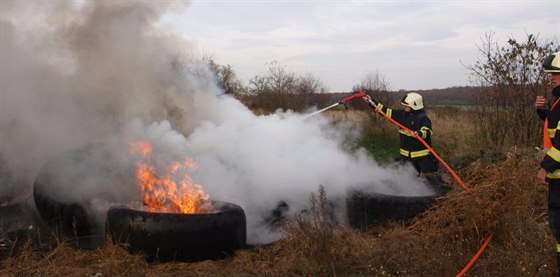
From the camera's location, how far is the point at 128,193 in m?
6.96

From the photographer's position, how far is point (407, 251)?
16.2 ft

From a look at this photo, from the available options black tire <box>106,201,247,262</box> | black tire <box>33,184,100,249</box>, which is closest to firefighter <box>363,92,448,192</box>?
black tire <box>106,201,247,262</box>

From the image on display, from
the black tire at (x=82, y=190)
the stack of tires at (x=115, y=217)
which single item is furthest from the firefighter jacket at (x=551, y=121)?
the black tire at (x=82, y=190)

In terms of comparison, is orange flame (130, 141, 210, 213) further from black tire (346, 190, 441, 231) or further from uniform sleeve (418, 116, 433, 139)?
uniform sleeve (418, 116, 433, 139)

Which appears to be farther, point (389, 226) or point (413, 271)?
point (389, 226)

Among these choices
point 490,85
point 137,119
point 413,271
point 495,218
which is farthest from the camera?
point 490,85

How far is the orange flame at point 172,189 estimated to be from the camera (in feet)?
20.1

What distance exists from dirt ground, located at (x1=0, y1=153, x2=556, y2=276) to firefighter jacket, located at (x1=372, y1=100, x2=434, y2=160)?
7.16ft

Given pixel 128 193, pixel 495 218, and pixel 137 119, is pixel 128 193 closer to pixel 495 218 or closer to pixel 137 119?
pixel 137 119

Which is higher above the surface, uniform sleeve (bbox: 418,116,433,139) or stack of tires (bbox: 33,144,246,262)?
uniform sleeve (bbox: 418,116,433,139)

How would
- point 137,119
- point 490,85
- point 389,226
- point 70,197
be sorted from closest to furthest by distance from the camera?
point 389,226
point 70,197
point 137,119
point 490,85

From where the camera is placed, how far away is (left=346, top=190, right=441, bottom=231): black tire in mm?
6254

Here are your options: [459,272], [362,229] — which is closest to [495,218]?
[459,272]

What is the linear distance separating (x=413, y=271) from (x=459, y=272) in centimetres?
53
